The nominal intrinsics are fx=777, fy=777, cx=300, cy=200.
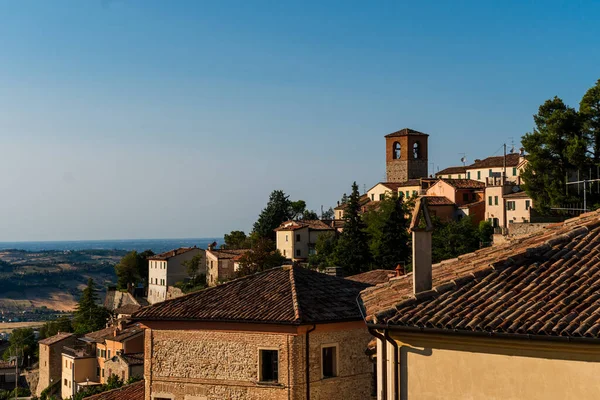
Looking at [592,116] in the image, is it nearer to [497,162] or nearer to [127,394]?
[497,162]

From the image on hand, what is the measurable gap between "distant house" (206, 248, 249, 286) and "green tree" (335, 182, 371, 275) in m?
14.0

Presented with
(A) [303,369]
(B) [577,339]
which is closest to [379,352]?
(B) [577,339]

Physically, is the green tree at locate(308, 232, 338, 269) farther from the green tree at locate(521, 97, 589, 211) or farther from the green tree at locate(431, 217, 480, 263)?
the green tree at locate(521, 97, 589, 211)

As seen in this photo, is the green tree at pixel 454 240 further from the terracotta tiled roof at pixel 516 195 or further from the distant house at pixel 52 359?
the distant house at pixel 52 359

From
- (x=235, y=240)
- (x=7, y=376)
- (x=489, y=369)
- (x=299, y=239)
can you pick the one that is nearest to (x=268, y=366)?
(x=489, y=369)

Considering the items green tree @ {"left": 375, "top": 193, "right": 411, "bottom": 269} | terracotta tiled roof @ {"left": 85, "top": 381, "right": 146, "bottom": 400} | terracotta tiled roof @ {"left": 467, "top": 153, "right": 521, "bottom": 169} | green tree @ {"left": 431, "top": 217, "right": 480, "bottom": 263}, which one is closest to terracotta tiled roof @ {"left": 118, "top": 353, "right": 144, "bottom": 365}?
green tree @ {"left": 375, "top": 193, "right": 411, "bottom": 269}

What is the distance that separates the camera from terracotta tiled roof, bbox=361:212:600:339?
874cm

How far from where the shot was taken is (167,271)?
8669 centimetres

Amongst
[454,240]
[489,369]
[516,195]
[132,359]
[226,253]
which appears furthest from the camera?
[226,253]

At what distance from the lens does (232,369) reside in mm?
17109

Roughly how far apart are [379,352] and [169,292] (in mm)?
73081

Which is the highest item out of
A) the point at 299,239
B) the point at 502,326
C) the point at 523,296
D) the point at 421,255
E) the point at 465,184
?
the point at 465,184

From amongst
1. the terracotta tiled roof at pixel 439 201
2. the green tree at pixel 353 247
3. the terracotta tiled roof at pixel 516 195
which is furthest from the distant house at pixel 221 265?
the terracotta tiled roof at pixel 516 195

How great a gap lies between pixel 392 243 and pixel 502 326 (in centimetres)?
5337
